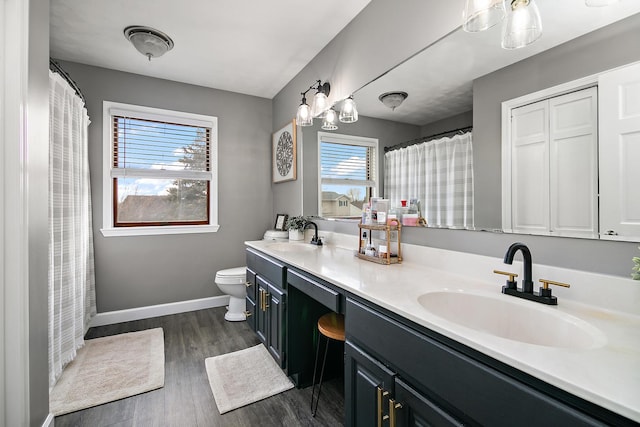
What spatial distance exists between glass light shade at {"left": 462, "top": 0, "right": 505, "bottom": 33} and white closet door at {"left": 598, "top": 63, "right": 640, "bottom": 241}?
1.48 feet

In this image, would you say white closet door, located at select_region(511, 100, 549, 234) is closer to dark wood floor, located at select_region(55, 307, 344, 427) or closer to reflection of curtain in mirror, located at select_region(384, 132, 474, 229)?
reflection of curtain in mirror, located at select_region(384, 132, 474, 229)

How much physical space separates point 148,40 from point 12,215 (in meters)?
1.75

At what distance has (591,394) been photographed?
0.53 metres

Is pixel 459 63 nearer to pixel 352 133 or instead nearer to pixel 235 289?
pixel 352 133

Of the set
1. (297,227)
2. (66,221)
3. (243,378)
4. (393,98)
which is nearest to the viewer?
(393,98)

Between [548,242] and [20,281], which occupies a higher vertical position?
[548,242]

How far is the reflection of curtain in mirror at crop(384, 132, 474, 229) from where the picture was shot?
1.43 meters

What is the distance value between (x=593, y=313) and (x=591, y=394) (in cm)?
55

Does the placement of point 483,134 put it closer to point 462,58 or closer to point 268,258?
point 462,58

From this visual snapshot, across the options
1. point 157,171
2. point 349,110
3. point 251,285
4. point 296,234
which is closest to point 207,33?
point 349,110

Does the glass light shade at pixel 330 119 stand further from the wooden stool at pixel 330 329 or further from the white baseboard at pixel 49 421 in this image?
the white baseboard at pixel 49 421

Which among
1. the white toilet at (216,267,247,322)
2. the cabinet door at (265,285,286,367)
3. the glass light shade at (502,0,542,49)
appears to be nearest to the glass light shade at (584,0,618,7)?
the glass light shade at (502,0,542,49)

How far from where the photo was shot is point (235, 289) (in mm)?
2891

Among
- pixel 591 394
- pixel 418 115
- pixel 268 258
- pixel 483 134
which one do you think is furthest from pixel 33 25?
pixel 591 394
